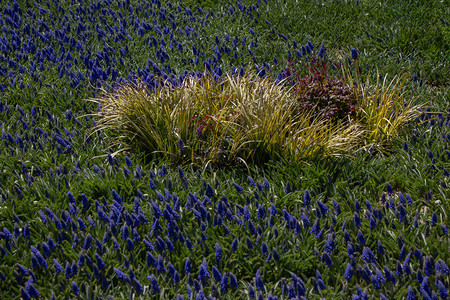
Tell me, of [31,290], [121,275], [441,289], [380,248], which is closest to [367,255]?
[380,248]

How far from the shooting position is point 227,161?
485 cm

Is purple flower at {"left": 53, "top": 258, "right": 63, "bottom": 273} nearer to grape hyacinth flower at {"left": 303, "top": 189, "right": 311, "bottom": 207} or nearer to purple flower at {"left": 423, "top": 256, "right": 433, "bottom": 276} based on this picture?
grape hyacinth flower at {"left": 303, "top": 189, "right": 311, "bottom": 207}

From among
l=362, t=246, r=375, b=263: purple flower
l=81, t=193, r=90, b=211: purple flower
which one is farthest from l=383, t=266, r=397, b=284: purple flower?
l=81, t=193, r=90, b=211: purple flower

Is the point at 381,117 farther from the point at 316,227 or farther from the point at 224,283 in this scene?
the point at 224,283

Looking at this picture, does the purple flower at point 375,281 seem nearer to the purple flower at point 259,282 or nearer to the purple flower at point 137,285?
the purple flower at point 259,282

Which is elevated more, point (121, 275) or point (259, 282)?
point (121, 275)

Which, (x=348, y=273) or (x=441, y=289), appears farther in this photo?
(x=348, y=273)

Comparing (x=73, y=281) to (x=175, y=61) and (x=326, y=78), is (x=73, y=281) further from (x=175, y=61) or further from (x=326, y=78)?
(x=175, y=61)

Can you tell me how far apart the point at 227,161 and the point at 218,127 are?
363mm

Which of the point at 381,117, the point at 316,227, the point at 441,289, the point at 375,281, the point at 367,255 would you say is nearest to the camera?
the point at 441,289

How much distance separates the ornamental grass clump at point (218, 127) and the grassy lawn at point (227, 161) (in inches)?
1.0

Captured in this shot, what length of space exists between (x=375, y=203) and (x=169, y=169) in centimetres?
189

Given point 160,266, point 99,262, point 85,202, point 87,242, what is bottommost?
point 160,266

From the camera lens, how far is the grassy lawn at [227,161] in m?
3.25
